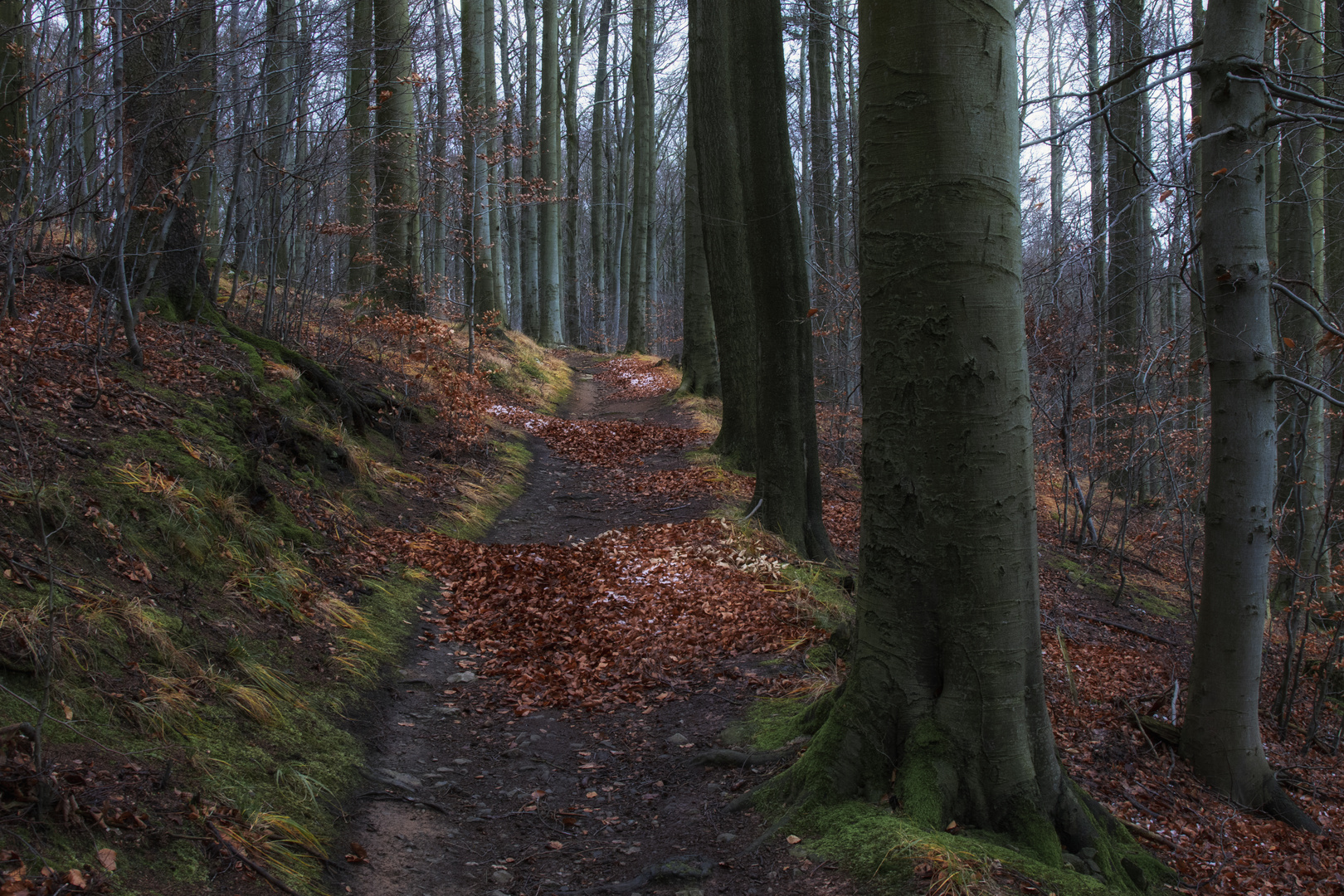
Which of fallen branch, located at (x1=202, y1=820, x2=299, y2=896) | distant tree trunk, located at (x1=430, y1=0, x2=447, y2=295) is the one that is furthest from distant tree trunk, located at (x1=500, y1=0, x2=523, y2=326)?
fallen branch, located at (x1=202, y1=820, x2=299, y2=896)

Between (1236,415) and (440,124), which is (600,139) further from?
(1236,415)

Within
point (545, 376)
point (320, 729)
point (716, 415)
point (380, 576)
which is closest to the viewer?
point (320, 729)

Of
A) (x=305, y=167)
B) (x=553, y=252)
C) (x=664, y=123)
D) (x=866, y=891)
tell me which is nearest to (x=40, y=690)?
(x=866, y=891)

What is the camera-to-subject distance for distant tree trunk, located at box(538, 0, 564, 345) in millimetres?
22938

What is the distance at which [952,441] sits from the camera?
3.09 meters

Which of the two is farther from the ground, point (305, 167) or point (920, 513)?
point (305, 167)

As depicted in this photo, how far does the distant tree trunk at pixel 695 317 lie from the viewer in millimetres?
15310

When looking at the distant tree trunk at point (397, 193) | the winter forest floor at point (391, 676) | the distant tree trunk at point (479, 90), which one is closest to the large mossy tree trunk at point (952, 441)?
the winter forest floor at point (391, 676)

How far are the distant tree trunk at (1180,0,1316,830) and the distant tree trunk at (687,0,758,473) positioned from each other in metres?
4.69

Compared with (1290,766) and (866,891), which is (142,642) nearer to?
(866,891)

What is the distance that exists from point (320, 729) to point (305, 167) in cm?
769

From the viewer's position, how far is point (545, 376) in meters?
19.3

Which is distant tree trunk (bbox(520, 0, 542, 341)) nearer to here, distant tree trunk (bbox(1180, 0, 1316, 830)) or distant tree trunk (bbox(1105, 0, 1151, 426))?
distant tree trunk (bbox(1105, 0, 1151, 426))

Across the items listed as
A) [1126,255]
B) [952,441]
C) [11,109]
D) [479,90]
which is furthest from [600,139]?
[952,441]
